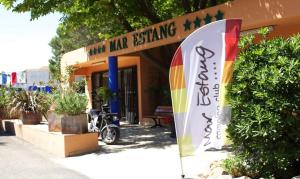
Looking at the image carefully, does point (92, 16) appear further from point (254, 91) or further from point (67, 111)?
point (254, 91)

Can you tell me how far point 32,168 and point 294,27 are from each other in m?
6.97

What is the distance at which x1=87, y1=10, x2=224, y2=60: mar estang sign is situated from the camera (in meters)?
11.4

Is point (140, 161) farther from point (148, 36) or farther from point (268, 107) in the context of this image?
point (148, 36)

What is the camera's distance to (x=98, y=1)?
1505 centimetres

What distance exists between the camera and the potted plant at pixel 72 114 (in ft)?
36.4

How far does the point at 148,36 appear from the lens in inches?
542

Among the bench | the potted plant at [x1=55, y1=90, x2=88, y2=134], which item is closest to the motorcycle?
the potted plant at [x1=55, y1=90, x2=88, y2=134]

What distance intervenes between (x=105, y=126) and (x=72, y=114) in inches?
55.3

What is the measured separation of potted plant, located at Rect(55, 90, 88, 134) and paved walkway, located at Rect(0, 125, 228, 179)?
75cm

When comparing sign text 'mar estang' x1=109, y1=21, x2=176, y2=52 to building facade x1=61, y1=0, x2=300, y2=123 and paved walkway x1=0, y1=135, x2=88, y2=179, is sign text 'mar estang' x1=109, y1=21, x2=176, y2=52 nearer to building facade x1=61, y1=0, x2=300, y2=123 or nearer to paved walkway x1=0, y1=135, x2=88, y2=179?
building facade x1=61, y1=0, x2=300, y2=123

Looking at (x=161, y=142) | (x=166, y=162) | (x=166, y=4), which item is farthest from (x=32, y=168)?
(x=166, y=4)

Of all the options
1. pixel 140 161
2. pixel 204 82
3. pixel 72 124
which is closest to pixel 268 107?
pixel 204 82

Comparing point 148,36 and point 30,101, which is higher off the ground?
point 148,36

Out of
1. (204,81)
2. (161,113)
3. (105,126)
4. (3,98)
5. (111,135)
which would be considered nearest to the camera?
(204,81)
